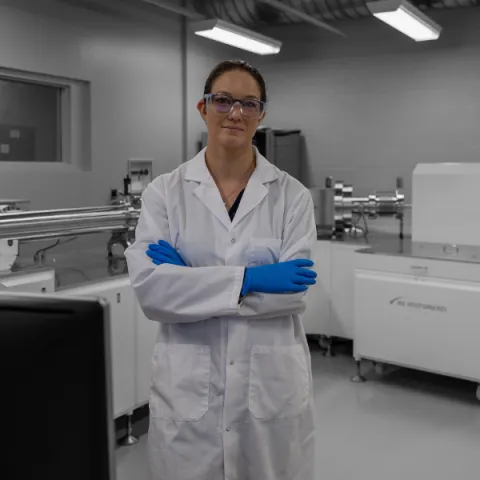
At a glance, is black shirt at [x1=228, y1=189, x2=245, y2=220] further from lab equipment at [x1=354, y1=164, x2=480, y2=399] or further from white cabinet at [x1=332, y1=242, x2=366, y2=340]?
white cabinet at [x1=332, y1=242, x2=366, y2=340]

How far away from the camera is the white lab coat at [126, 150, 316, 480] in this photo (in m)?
1.57

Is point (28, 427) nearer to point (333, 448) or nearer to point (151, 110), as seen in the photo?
point (333, 448)

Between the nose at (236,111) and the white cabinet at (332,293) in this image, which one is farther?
the white cabinet at (332,293)

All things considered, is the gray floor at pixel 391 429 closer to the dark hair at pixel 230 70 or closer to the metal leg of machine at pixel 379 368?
the metal leg of machine at pixel 379 368

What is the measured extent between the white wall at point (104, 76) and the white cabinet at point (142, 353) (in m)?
1.23

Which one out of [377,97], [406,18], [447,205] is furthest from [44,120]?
[447,205]

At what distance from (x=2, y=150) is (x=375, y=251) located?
2.33 meters

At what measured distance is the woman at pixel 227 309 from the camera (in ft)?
5.15

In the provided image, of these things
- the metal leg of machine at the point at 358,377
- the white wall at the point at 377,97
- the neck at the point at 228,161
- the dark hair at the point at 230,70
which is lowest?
the metal leg of machine at the point at 358,377

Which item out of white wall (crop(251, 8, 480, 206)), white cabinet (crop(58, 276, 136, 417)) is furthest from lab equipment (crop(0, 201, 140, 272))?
white wall (crop(251, 8, 480, 206))

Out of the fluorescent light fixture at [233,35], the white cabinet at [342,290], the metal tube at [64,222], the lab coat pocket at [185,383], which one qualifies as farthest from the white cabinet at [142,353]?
the fluorescent light fixture at [233,35]

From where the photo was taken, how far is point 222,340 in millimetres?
1615

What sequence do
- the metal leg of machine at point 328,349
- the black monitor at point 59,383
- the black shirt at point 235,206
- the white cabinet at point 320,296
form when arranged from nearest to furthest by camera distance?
the black monitor at point 59,383, the black shirt at point 235,206, the white cabinet at point 320,296, the metal leg of machine at point 328,349

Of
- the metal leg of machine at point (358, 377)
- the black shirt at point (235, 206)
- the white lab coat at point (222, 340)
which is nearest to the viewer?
the white lab coat at point (222, 340)
